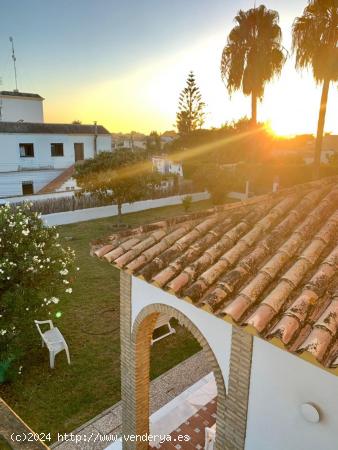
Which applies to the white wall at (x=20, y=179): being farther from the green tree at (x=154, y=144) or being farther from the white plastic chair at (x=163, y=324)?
the green tree at (x=154, y=144)

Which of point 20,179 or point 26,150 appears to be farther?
point 26,150

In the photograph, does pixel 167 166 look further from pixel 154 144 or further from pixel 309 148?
pixel 309 148

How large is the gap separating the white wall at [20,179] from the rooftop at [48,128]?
320cm

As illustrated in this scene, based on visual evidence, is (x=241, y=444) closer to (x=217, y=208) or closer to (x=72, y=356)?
(x=217, y=208)

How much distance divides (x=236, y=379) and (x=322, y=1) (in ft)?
57.5

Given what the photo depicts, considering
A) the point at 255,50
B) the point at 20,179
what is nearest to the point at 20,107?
the point at 20,179

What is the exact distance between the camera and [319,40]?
15.4 meters

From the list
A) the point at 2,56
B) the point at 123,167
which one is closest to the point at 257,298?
the point at 123,167

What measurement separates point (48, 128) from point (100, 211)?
1098 centimetres

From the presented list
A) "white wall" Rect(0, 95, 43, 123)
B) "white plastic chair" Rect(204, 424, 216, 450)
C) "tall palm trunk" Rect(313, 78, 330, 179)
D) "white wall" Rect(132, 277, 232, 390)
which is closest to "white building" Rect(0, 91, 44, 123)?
"white wall" Rect(0, 95, 43, 123)

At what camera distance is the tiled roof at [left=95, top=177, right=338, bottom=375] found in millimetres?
2449

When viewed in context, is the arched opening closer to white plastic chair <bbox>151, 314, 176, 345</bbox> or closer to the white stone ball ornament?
the white stone ball ornament

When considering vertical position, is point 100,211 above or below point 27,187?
below

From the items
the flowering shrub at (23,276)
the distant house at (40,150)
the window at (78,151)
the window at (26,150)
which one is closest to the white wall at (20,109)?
the distant house at (40,150)
